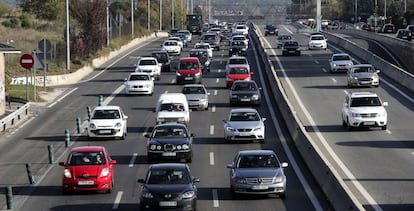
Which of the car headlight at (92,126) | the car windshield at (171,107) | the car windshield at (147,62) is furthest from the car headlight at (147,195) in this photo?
the car windshield at (147,62)

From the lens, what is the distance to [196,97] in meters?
47.8

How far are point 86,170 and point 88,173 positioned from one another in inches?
5.9

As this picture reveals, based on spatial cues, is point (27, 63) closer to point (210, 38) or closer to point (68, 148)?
point (68, 148)

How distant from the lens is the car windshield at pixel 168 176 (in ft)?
78.5

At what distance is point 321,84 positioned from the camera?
199ft

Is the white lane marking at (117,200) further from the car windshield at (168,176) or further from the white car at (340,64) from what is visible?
the white car at (340,64)

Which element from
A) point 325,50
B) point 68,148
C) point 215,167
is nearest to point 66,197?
point 215,167

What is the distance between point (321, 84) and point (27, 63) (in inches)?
805

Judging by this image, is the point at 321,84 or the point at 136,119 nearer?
the point at 136,119

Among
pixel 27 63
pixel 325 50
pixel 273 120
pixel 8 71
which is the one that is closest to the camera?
pixel 273 120

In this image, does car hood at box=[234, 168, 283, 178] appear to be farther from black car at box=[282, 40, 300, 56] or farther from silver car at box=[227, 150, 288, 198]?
black car at box=[282, 40, 300, 56]

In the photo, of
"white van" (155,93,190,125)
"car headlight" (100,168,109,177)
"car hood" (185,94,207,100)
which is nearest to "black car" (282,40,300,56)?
"car hood" (185,94,207,100)

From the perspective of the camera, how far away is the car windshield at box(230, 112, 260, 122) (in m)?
37.4

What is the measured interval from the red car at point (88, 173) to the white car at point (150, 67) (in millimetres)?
35451
